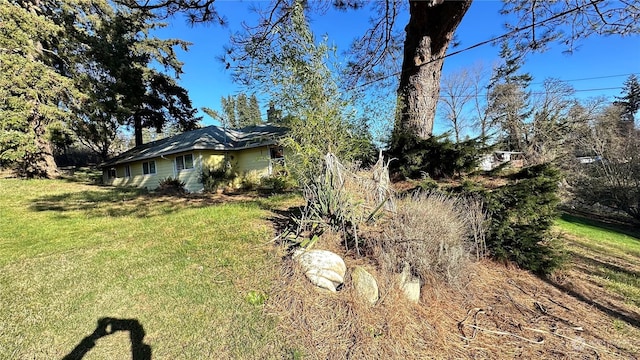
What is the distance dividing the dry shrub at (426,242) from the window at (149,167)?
51.1ft

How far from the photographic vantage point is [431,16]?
5.57 meters

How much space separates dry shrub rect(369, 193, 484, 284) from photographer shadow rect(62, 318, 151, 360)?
2.43 m

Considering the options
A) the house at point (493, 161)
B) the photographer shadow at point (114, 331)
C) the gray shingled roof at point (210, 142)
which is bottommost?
the photographer shadow at point (114, 331)

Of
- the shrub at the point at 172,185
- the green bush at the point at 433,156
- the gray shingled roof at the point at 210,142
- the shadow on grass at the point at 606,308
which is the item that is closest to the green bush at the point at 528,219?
the shadow on grass at the point at 606,308

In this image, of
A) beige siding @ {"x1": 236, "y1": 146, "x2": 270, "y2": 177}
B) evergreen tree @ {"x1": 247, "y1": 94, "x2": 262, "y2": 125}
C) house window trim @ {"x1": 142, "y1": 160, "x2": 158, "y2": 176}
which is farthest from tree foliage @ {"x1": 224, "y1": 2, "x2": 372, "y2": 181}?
house window trim @ {"x1": 142, "y1": 160, "x2": 158, "y2": 176}

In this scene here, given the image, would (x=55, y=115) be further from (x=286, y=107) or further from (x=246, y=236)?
(x=246, y=236)

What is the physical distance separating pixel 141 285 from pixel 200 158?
1136 cm

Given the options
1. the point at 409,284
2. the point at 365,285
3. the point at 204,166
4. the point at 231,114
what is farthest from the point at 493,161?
the point at 231,114

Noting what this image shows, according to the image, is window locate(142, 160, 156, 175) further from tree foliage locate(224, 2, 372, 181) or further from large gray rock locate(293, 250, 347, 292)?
large gray rock locate(293, 250, 347, 292)

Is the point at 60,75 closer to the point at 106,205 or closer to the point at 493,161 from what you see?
the point at 106,205

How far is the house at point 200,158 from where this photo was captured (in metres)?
13.7

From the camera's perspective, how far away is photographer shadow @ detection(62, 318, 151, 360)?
2293mm

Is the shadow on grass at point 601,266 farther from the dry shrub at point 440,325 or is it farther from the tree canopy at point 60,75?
the tree canopy at point 60,75

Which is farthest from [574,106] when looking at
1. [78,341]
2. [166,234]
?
[78,341]
